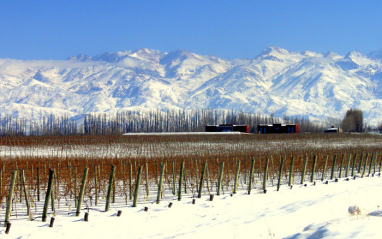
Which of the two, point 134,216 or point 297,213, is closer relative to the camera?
point 297,213

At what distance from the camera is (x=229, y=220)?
14.1 metres

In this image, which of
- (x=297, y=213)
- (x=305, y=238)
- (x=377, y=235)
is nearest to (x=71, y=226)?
(x=297, y=213)

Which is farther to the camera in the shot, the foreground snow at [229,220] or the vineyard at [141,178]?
the vineyard at [141,178]

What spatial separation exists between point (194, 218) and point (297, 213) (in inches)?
150

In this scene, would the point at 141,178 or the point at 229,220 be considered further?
the point at 141,178

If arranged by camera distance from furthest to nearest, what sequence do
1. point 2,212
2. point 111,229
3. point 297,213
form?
point 2,212, point 111,229, point 297,213

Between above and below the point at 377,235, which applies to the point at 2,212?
below

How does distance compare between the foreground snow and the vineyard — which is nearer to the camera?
the foreground snow

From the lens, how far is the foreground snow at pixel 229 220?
1005cm

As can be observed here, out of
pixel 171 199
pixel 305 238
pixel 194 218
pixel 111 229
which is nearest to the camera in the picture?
pixel 305 238

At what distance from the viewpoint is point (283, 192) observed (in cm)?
2044

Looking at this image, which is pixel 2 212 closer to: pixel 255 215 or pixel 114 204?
pixel 114 204

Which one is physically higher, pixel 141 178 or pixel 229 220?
pixel 229 220

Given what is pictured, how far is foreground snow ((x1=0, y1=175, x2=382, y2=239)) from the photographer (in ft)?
33.0
